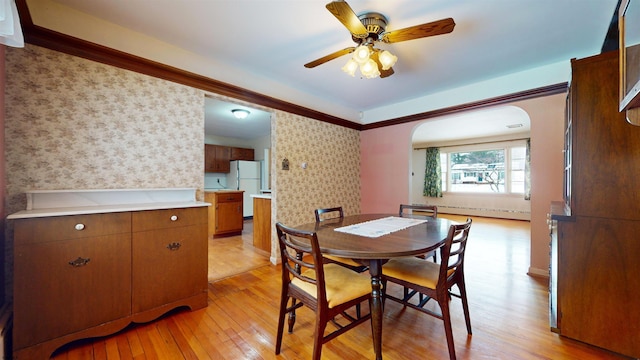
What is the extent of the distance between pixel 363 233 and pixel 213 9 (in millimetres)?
2050

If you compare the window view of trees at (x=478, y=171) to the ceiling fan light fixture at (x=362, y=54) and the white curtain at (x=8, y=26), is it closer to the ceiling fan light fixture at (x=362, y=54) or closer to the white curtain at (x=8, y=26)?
the ceiling fan light fixture at (x=362, y=54)

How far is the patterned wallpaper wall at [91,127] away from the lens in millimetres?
1707

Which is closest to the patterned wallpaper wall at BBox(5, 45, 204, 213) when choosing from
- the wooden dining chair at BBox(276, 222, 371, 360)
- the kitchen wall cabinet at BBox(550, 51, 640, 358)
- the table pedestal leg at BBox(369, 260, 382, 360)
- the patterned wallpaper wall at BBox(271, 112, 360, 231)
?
the patterned wallpaper wall at BBox(271, 112, 360, 231)

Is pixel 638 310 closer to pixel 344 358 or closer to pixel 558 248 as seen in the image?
pixel 558 248

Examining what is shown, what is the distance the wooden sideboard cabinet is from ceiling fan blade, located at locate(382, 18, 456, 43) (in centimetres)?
213

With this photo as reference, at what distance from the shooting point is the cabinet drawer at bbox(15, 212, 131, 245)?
1.44 metres

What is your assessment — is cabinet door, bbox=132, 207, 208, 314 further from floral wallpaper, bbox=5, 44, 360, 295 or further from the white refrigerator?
the white refrigerator

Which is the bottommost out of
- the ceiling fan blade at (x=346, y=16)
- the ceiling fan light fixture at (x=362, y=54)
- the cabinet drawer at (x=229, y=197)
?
the cabinet drawer at (x=229, y=197)

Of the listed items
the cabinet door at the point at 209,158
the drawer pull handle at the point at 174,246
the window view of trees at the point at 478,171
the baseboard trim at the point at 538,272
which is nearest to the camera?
the drawer pull handle at the point at 174,246


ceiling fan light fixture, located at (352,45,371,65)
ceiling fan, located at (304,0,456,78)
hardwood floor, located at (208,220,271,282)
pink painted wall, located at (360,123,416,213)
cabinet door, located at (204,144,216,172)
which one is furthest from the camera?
cabinet door, located at (204,144,216,172)

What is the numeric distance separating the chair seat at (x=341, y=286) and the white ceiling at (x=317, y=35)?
194 cm

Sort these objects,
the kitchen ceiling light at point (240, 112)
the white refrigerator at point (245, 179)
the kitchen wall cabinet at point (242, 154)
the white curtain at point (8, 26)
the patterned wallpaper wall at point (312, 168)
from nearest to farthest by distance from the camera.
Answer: the white curtain at point (8, 26), the patterned wallpaper wall at point (312, 168), the kitchen ceiling light at point (240, 112), the white refrigerator at point (245, 179), the kitchen wall cabinet at point (242, 154)

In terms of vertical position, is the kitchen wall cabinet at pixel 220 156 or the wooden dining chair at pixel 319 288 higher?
the kitchen wall cabinet at pixel 220 156

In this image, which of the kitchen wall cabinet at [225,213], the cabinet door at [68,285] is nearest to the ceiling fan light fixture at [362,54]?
the cabinet door at [68,285]
